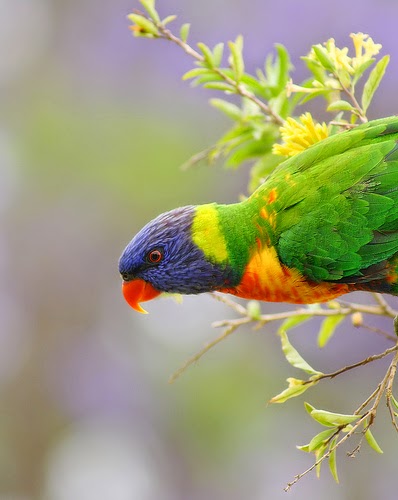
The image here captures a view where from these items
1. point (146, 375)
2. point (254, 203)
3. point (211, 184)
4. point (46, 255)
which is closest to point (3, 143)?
point (46, 255)

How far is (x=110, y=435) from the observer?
324 centimetres

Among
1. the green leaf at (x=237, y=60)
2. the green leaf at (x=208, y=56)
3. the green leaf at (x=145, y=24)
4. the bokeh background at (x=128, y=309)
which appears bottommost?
the bokeh background at (x=128, y=309)

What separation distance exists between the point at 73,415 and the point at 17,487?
0.43m

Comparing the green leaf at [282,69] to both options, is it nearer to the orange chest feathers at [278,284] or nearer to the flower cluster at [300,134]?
the flower cluster at [300,134]

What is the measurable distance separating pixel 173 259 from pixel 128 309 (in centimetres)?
229

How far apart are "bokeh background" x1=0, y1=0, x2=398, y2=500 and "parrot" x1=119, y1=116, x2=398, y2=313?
1.90 m

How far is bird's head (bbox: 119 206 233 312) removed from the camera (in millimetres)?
1029

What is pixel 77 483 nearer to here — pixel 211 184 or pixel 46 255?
pixel 46 255

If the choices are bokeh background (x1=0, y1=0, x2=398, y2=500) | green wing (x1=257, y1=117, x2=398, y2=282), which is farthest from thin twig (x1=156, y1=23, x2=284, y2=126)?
bokeh background (x1=0, y1=0, x2=398, y2=500)

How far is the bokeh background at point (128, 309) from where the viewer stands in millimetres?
3047

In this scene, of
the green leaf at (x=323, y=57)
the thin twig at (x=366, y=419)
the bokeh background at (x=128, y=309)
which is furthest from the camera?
the bokeh background at (x=128, y=309)

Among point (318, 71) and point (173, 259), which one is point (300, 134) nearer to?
point (318, 71)

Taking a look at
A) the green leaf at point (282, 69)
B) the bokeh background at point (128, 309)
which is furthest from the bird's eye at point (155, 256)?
the bokeh background at point (128, 309)

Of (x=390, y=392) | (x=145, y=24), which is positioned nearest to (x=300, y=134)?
(x=145, y=24)
